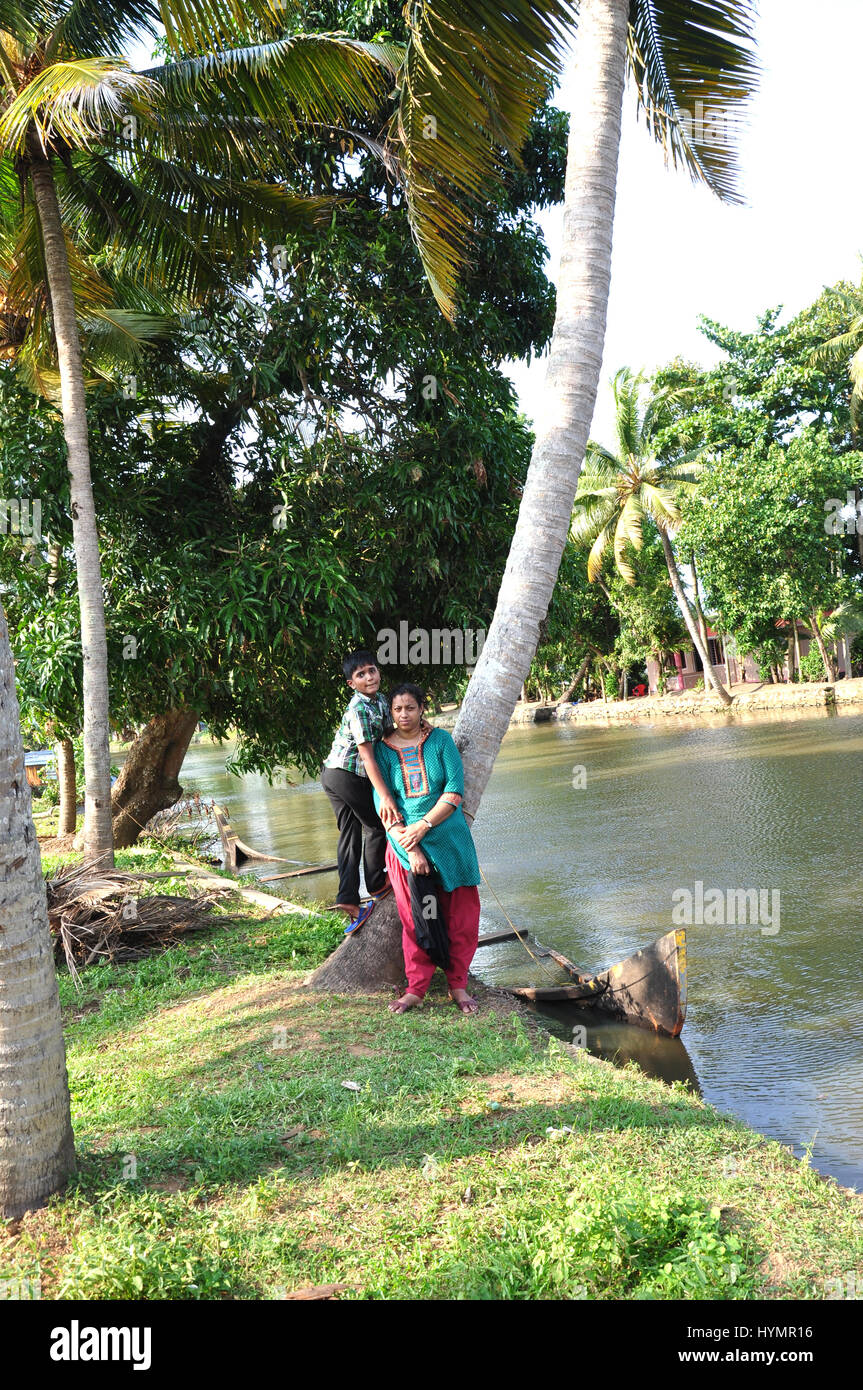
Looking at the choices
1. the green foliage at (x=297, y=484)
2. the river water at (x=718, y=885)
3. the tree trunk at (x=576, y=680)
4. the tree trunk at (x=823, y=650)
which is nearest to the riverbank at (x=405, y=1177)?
the river water at (x=718, y=885)

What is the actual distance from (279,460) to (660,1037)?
6335mm

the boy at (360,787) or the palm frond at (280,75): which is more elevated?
the palm frond at (280,75)

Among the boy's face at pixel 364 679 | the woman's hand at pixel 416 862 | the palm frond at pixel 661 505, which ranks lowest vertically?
the woman's hand at pixel 416 862

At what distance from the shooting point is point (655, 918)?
10414mm

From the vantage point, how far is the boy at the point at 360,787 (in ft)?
20.7

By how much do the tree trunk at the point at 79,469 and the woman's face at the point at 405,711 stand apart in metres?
3.67

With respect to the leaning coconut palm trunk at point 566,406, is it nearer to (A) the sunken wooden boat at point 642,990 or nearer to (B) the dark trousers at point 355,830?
(B) the dark trousers at point 355,830

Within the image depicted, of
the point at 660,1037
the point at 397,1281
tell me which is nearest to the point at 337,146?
the point at 660,1037

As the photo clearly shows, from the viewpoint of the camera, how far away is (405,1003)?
610cm

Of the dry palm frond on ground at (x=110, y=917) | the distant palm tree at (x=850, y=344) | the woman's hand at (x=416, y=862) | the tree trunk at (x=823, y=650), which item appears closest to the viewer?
the woman's hand at (x=416, y=862)

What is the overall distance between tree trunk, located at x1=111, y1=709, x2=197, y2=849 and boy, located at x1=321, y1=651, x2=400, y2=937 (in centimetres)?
515

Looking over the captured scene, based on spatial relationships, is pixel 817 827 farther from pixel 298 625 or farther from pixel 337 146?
pixel 337 146

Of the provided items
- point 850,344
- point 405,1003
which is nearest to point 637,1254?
point 405,1003

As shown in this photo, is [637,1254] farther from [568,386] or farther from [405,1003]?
[568,386]
